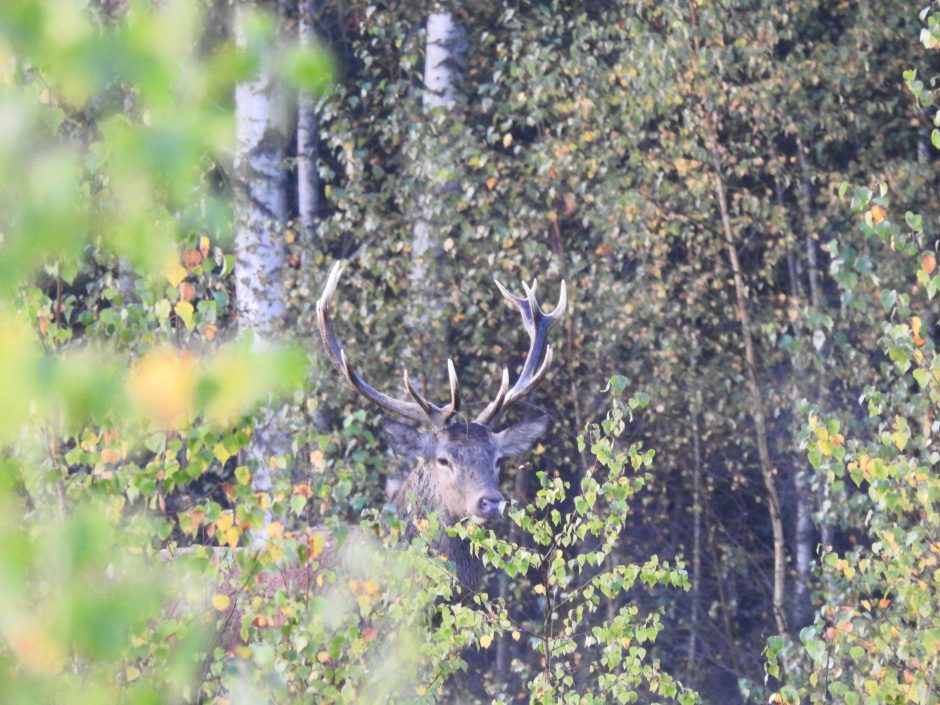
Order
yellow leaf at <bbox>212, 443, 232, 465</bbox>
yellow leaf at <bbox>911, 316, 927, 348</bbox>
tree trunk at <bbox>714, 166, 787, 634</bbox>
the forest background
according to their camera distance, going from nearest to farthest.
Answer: yellow leaf at <bbox>212, 443, 232, 465</bbox>
yellow leaf at <bbox>911, 316, 927, 348</bbox>
the forest background
tree trunk at <bbox>714, 166, 787, 634</bbox>

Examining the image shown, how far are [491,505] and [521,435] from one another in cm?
100

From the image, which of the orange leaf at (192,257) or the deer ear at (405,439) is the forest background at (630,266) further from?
the orange leaf at (192,257)

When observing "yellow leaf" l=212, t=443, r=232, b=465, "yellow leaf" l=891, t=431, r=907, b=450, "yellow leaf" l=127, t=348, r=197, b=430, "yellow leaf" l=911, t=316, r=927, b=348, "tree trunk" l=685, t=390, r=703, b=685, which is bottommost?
"tree trunk" l=685, t=390, r=703, b=685

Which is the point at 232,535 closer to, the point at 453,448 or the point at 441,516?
the point at 441,516

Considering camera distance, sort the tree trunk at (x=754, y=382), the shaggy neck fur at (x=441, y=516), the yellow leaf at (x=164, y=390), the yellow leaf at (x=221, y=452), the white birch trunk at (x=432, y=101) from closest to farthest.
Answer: the yellow leaf at (x=164, y=390), the yellow leaf at (x=221, y=452), the shaggy neck fur at (x=441, y=516), the tree trunk at (x=754, y=382), the white birch trunk at (x=432, y=101)

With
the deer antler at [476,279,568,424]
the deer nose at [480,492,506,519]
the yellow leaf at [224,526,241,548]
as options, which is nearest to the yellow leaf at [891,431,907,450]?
the yellow leaf at [224,526,241,548]

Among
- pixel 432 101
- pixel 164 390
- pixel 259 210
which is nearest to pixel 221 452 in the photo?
pixel 164 390

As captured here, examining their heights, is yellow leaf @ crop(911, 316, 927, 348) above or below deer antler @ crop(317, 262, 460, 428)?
above

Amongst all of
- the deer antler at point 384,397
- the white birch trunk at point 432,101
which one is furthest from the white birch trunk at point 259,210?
the deer antler at point 384,397

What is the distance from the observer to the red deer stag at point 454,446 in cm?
772

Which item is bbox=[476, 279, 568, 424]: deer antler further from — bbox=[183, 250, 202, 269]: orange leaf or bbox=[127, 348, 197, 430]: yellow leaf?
bbox=[127, 348, 197, 430]: yellow leaf

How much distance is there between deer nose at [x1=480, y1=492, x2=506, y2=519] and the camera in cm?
750

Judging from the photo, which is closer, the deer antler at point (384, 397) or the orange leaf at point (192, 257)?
the orange leaf at point (192, 257)

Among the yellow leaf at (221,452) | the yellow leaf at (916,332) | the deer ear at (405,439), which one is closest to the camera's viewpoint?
the yellow leaf at (221,452)
